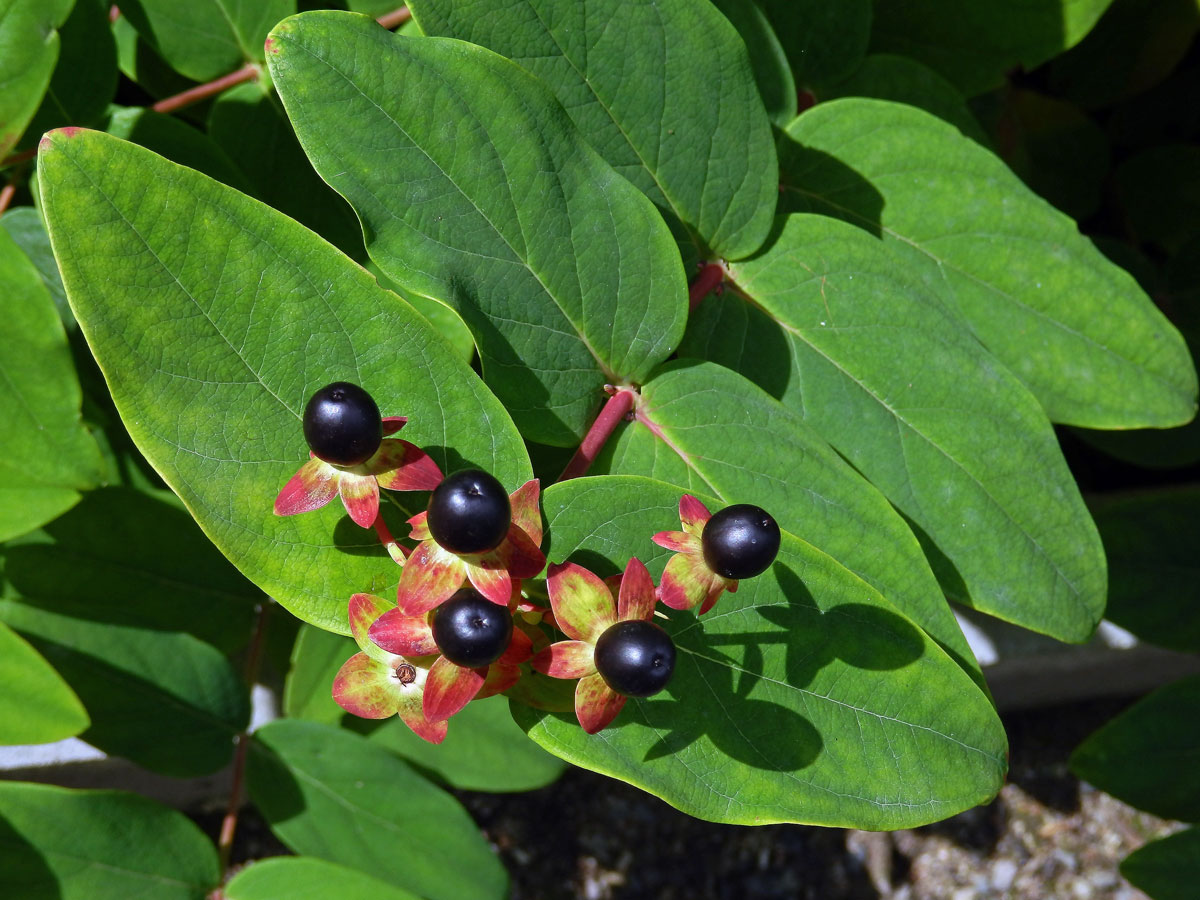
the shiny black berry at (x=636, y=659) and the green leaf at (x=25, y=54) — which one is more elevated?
the green leaf at (x=25, y=54)

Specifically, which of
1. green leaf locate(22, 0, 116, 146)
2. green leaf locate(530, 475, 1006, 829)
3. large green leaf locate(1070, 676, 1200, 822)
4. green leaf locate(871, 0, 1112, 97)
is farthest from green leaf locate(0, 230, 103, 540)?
large green leaf locate(1070, 676, 1200, 822)

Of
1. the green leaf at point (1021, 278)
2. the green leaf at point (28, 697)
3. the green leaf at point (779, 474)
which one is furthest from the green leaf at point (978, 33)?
the green leaf at point (28, 697)

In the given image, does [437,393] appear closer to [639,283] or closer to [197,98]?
[639,283]

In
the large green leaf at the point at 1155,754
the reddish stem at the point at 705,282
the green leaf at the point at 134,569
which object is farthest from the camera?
the large green leaf at the point at 1155,754

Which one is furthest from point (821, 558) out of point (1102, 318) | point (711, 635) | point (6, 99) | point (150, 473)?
point (150, 473)

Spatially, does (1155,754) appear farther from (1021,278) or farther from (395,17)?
(395,17)

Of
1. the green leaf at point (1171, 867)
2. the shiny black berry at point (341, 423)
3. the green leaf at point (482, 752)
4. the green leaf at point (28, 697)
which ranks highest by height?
the shiny black berry at point (341, 423)

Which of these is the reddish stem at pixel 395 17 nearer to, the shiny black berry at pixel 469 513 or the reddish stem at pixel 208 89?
the reddish stem at pixel 208 89
